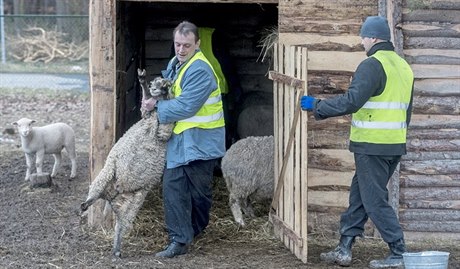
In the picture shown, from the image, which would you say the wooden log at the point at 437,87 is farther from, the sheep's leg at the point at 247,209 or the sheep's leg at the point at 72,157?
the sheep's leg at the point at 72,157

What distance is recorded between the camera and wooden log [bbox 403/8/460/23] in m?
8.78

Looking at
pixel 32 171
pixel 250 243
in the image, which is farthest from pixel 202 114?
pixel 32 171

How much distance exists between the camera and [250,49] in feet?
43.2

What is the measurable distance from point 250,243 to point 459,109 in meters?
2.28

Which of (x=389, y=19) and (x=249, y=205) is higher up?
(x=389, y=19)

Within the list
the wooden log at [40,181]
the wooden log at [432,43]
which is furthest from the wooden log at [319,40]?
the wooden log at [40,181]

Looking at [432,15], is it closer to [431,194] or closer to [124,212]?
[431,194]

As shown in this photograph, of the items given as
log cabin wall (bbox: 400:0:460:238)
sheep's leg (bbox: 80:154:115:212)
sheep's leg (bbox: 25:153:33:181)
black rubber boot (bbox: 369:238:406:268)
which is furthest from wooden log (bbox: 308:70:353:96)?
sheep's leg (bbox: 25:153:33:181)

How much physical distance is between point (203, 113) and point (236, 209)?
164 centimetres

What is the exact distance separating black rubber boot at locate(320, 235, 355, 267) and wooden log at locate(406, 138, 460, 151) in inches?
51.8

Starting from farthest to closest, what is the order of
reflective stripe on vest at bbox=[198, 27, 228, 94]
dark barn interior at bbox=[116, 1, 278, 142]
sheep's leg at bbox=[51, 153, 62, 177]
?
dark barn interior at bbox=[116, 1, 278, 142]
sheep's leg at bbox=[51, 153, 62, 177]
reflective stripe on vest at bbox=[198, 27, 228, 94]

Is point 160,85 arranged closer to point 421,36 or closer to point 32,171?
point 421,36

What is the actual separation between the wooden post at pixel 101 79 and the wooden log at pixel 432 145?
9.10 feet

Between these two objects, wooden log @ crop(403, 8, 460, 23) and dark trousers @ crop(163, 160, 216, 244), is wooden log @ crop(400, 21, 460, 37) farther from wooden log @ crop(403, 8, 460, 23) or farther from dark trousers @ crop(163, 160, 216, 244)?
dark trousers @ crop(163, 160, 216, 244)
